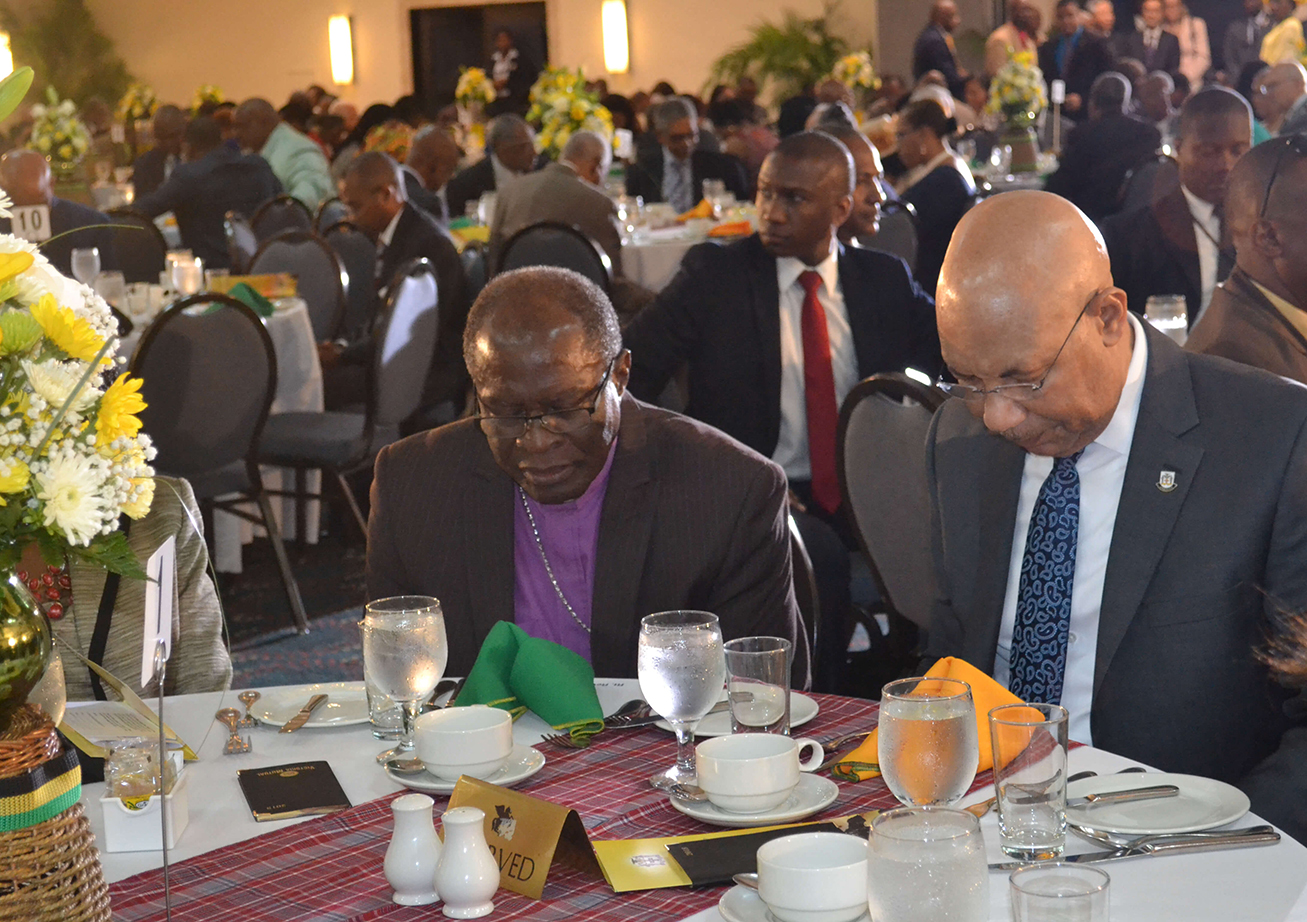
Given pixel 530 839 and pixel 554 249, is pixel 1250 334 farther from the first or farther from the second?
pixel 554 249

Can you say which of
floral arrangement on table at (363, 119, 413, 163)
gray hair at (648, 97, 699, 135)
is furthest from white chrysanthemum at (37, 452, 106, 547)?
floral arrangement on table at (363, 119, 413, 163)

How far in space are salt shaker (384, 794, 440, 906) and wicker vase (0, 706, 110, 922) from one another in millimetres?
252

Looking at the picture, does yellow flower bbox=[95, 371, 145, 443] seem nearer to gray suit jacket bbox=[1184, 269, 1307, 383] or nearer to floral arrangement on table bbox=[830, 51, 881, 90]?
gray suit jacket bbox=[1184, 269, 1307, 383]

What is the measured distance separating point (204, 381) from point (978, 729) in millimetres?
3292

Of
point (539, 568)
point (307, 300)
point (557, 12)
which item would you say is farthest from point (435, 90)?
point (539, 568)

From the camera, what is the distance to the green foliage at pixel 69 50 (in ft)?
59.7

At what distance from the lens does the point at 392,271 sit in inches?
249

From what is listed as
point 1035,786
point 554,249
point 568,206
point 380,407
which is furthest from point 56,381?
point 568,206

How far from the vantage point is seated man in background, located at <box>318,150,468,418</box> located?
592cm

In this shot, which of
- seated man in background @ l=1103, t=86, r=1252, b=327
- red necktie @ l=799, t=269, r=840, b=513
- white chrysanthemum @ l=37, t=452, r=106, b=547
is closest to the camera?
white chrysanthemum @ l=37, t=452, r=106, b=547

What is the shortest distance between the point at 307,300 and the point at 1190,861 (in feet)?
17.4

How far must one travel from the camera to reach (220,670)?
2266mm

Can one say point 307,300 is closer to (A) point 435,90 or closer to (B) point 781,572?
(B) point 781,572

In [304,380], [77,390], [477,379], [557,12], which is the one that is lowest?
[304,380]
